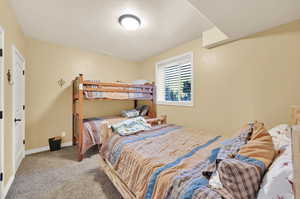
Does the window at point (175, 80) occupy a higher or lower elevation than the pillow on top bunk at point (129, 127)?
higher

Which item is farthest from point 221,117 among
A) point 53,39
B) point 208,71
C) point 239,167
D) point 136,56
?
point 53,39

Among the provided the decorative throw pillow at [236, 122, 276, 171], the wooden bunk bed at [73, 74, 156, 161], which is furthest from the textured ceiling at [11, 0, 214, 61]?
the decorative throw pillow at [236, 122, 276, 171]

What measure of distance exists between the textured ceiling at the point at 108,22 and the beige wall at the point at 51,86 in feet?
0.92

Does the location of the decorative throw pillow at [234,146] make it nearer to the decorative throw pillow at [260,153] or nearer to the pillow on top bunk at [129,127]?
the decorative throw pillow at [260,153]

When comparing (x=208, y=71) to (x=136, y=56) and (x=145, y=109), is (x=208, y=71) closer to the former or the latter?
(x=145, y=109)

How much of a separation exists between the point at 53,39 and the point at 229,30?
11.2ft

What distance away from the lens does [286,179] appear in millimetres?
576

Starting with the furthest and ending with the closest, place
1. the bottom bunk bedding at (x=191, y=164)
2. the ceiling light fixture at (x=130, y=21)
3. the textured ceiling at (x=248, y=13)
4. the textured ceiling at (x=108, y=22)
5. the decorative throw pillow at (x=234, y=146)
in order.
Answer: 1. the ceiling light fixture at (x=130, y=21)
2. the textured ceiling at (x=108, y=22)
3. the textured ceiling at (x=248, y=13)
4. the decorative throw pillow at (x=234, y=146)
5. the bottom bunk bedding at (x=191, y=164)

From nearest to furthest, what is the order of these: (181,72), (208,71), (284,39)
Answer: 1. (284,39)
2. (208,71)
3. (181,72)

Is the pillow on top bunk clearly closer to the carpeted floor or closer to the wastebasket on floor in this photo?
the carpeted floor

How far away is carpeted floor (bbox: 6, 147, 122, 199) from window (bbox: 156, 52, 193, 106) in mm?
2084

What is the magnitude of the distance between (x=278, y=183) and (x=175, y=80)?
2.70m

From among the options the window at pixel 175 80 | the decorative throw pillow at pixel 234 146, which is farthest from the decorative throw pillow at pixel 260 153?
the window at pixel 175 80

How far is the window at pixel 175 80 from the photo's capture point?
9.09 ft
